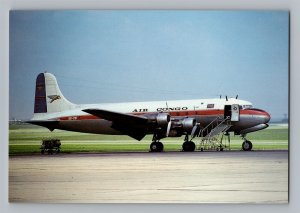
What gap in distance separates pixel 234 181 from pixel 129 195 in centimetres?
80

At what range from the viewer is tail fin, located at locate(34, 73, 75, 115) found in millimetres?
6840

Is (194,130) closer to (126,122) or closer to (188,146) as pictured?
(188,146)

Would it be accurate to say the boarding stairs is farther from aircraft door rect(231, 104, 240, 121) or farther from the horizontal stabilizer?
the horizontal stabilizer

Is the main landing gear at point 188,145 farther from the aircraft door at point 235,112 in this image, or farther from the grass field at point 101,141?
the aircraft door at point 235,112

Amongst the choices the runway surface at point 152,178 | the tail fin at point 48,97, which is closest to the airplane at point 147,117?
the tail fin at point 48,97

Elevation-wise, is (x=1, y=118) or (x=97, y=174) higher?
(x=1, y=118)

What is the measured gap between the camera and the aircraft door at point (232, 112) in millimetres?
6883

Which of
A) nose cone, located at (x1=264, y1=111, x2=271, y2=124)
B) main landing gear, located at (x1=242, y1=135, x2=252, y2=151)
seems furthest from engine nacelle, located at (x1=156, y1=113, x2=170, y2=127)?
nose cone, located at (x1=264, y1=111, x2=271, y2=124)

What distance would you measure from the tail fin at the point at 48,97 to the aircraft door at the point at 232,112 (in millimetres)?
1172

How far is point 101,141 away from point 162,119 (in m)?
0.50

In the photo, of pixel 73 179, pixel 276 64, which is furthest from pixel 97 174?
pixel 276 64

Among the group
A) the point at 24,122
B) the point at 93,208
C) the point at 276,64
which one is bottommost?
the point at 93,208

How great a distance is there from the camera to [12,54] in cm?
685

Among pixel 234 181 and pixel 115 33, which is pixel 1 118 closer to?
Result: pixel 115 33
